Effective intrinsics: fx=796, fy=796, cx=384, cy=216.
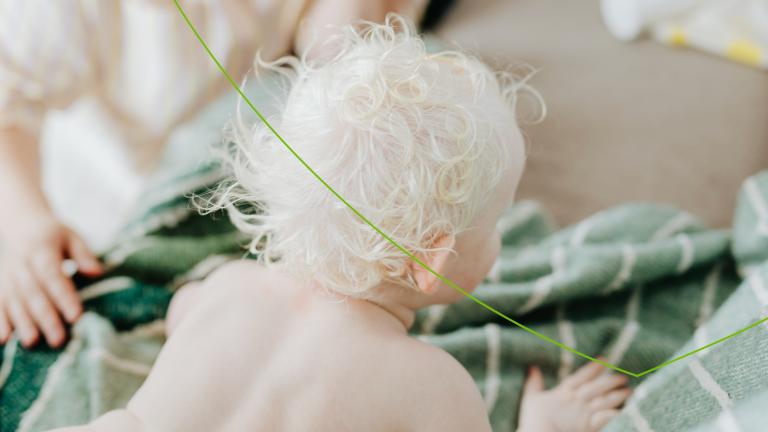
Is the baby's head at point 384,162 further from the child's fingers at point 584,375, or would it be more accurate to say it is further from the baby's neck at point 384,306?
the child's fingers at point 584,375

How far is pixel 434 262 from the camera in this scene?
0.51 meters

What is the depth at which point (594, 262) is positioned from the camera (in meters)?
0.74

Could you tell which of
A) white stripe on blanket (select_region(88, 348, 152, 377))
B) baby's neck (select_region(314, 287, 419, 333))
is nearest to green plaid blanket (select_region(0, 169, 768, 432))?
white stripe on blanket (select_region(88, 348, 152, 377))

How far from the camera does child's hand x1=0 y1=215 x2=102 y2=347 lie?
2.22 feet

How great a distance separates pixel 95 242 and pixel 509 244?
645 mm

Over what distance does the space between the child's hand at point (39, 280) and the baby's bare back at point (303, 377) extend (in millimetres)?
184

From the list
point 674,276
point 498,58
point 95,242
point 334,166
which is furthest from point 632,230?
point 95,242

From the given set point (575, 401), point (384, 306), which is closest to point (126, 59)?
point (384, 306)

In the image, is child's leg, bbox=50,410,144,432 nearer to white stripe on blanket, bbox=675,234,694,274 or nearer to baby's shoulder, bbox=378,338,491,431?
baby's shoulder, bbox=378,338,491,431

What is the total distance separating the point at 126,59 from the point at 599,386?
24.0 inches

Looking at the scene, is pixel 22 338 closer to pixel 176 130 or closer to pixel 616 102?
pixel 176 130

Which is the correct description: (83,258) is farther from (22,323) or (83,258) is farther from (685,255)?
(685,255)

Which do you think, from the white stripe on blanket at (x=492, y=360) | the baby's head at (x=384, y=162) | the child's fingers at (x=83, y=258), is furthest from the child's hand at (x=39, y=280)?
the white stripe on blanket at (x=492, y=360)

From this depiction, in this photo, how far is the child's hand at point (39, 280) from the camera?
0.68 m
